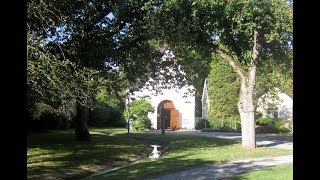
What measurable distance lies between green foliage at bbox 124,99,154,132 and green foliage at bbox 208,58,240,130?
30.4ft

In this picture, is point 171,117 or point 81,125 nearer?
point 81,125

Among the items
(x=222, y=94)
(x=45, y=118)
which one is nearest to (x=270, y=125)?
(x=222, y=94)

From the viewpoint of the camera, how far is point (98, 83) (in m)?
18.9

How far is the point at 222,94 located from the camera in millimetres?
46875

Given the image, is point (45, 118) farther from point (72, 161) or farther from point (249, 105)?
point (249, 105)

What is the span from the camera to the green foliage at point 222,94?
46.1 m

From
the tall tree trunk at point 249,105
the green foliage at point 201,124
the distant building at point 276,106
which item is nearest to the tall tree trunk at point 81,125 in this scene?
the tall tree trunk at point 249,105

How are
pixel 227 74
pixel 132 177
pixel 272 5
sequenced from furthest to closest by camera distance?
pixel 227 74, pixel 272 5, pixel 132 177

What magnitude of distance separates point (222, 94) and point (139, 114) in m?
11.6

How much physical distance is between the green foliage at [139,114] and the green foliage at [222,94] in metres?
9.25
